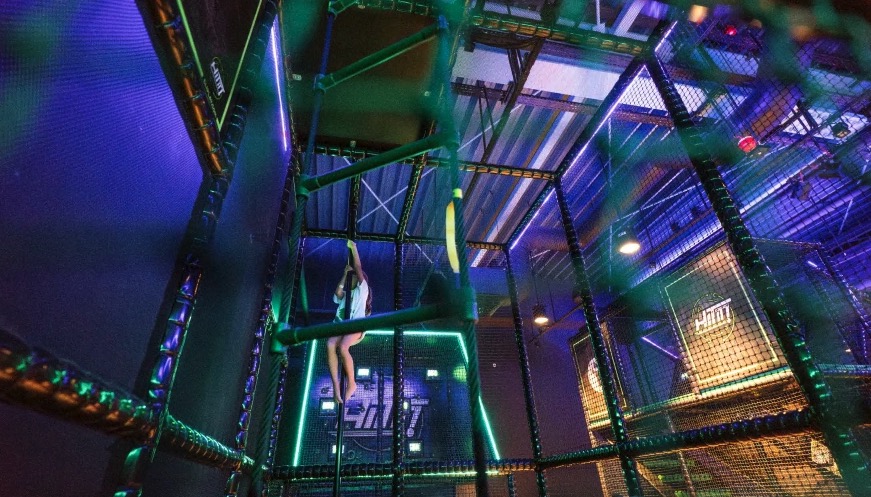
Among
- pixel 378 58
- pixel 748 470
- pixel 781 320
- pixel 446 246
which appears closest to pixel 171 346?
pixel 446 246

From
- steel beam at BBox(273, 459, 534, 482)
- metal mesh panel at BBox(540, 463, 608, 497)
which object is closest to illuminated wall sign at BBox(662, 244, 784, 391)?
metal mesh panel at BBox(540, 463, 608, 497)

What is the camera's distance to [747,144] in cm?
482

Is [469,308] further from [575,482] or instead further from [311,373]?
[575,482]

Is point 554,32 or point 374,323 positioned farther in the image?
point 554,32

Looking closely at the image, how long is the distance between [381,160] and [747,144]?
5.71m

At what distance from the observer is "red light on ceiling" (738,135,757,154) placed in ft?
15.6

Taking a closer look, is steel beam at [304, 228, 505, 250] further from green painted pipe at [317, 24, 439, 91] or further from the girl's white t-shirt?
green painted pipe at [317, 24, 439, 91]

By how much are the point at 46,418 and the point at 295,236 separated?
0.70 m

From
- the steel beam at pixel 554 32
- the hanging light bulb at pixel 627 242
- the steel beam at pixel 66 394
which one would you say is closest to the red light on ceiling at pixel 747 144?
the hanging light bulb at pixel 627 242

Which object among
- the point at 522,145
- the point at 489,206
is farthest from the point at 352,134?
the point at 489,206

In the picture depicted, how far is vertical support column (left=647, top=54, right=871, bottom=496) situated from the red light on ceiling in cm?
369

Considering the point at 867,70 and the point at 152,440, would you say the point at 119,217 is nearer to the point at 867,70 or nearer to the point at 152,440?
the point at 152,440

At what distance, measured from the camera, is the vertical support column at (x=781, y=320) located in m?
1.32

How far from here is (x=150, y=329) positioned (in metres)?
0.96
